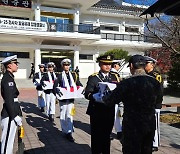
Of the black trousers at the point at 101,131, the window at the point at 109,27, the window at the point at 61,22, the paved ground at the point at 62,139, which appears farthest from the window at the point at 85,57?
the black trousers at the point at 101,131

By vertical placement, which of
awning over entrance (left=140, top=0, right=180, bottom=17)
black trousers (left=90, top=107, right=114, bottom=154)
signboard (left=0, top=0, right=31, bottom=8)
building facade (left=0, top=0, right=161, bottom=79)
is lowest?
black trousers (left=90, top=107, right=114, bottom=154)

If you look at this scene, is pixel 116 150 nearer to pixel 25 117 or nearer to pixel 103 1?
pixel 25 117

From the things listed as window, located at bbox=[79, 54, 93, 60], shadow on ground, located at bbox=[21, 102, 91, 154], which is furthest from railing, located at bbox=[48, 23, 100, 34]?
shadow on ground, located at bbox=[21, 102, 91, 154]

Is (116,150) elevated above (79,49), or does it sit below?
below

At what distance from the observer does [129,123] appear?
314 centimetres

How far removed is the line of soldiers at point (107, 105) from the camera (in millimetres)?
3090

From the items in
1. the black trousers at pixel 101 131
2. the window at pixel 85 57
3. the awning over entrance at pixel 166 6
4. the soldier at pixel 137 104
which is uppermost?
the awning over entrance at pixel 166 6

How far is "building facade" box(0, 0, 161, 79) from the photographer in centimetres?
2238

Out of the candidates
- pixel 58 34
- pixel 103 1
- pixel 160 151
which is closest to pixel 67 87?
pixel 160 151

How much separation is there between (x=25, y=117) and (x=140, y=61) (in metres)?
6.37

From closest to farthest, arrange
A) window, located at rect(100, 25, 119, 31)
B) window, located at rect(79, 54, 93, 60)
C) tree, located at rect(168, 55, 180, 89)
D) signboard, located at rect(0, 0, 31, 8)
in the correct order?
tree, located at rect(168, 55, 180, 89) → signboard, located at rect(0, 0, 31, 8) → window, located at rect(79, 54, 93, 60) → window, located at rect(100, 25, 119, 31)

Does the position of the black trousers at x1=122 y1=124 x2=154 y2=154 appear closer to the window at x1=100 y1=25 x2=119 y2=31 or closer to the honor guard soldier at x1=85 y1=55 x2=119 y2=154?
the honor guard soldier at x1=85 y1=55 x2=119 y2=154

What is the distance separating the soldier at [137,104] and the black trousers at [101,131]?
1235mm

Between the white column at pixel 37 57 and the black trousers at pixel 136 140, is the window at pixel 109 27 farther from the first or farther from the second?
the black trousers at pixel 136 140
